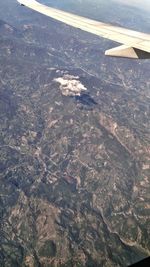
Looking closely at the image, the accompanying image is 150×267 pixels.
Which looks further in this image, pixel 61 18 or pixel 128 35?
pixel 61 18

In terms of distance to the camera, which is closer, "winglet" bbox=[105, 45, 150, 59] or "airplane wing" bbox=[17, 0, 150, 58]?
"winglet" bbox=[105, 45, 150, 59]

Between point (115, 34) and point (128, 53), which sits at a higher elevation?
point (128, 53)

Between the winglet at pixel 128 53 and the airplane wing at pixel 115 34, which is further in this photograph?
the airplane wing at pixel 115 34

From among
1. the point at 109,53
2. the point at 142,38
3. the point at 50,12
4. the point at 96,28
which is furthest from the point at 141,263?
the point at 50,12

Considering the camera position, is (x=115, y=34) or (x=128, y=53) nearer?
(x=128, y=53)

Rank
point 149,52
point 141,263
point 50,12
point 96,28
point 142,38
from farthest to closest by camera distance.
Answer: point 50,12 → point 96,28 → point 142,38 → point 149,52 → point 141,263

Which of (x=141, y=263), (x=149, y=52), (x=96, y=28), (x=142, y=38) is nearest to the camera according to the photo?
(x=141, y=263)

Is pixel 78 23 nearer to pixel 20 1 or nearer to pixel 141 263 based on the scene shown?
pixel 20 1
